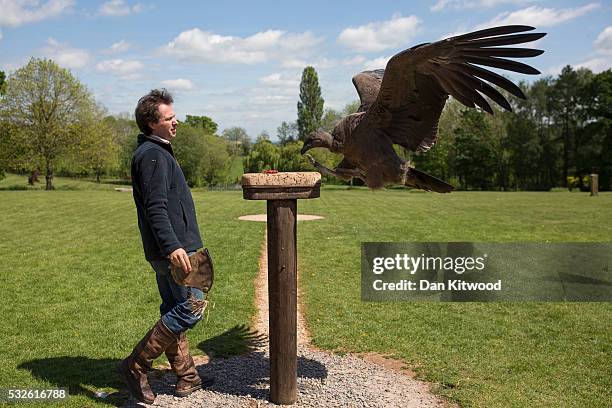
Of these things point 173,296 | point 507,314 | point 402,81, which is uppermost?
point 402,81

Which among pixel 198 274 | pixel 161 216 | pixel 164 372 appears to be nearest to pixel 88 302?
pixel 164 372

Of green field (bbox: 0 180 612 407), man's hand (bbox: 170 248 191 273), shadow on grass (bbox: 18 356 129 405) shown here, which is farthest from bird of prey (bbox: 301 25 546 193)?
shadow on grass (bbox: 18 356 129 405)

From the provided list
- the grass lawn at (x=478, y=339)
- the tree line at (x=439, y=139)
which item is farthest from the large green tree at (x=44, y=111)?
the grass lawn at (x=478, y=339)

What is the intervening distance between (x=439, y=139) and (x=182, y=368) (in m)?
41.4

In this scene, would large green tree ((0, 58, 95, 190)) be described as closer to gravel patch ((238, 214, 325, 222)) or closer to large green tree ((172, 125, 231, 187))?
large green tree ((172, 125, 231, 187))

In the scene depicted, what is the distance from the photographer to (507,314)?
306 inches

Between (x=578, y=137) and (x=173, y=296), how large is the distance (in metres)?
60.5

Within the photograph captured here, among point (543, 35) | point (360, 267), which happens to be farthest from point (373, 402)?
point (360, 267)

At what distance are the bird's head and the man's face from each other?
113cm

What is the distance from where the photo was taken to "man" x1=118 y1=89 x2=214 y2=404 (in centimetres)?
409

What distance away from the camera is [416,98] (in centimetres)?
438

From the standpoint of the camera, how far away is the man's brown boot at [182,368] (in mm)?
4672

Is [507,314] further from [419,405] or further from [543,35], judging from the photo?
[543,35]

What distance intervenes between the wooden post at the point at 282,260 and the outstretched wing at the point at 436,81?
738 millimetres
